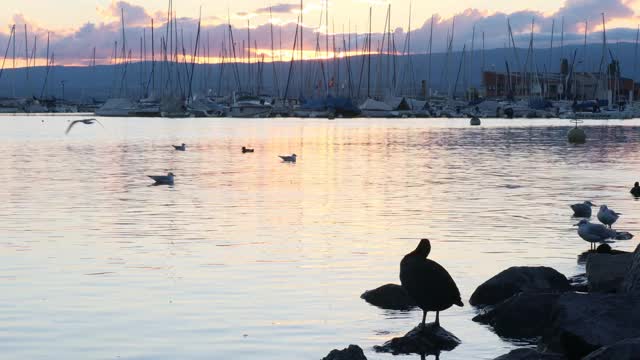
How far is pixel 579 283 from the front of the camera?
19.0m

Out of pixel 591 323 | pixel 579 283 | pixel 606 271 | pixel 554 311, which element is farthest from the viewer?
pixel 579 283

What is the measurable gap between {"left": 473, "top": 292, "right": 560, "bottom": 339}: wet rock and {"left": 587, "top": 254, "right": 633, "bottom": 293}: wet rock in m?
1.53

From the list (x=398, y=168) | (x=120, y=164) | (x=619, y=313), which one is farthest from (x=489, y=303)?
(x=120, y=164)

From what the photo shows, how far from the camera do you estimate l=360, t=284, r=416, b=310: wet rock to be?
57.9ft

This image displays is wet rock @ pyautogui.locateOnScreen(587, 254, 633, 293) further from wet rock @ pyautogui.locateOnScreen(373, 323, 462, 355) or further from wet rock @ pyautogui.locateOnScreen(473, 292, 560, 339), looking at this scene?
wet rock @ pyautogui.locateOnScreen(373, 323, 462, 355)

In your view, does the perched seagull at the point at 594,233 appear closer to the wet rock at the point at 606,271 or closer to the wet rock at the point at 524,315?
the wet rock at the point at 606,271

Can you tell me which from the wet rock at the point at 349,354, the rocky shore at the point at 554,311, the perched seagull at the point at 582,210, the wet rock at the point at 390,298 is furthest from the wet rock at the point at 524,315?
the perched seagull at the point at 582,210


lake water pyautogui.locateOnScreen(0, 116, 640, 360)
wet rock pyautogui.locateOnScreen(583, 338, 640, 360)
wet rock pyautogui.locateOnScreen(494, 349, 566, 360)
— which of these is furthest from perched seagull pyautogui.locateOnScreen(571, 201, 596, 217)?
wet rock pyautogui.locateOnScreen(583, 338, 640, 360)

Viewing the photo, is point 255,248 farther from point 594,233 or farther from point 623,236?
point 623,236

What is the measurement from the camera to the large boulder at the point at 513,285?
1778cm

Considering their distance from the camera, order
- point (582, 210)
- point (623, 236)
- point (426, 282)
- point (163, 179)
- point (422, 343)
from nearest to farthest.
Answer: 1. point (422, 343)
2. point (426, 282)
3. point (623, 236)
4. point (582, 210)
5. point (163, 179)

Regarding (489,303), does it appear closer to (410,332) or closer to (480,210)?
(410,332)

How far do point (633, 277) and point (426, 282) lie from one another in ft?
9.68

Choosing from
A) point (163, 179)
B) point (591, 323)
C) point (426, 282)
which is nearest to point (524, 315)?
point (426, 282)
